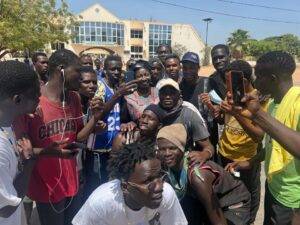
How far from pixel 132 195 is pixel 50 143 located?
0.89 metres

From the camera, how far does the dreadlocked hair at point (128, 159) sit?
205cm

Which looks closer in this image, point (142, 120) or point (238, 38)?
point (142, 120)

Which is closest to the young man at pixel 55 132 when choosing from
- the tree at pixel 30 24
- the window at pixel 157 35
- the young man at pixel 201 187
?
the young man at pixel 201 187

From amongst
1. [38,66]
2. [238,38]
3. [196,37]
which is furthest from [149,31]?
[38,66]

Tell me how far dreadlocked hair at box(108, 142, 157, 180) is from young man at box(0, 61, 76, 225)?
21.7 inches

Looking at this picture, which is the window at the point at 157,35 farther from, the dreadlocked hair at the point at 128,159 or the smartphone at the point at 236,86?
the smartphone at the point at 236,86

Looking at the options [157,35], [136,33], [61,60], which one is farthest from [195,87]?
[157,35]

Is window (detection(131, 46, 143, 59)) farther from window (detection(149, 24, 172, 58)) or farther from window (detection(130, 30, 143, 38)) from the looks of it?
window (detection(130, 30, 143, 38))

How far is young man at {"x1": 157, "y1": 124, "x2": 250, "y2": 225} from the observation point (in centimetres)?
237

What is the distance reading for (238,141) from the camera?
3.33 metres

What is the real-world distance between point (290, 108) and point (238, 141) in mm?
1272

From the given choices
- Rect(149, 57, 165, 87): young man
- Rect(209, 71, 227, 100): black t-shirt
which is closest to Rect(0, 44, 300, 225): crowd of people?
Rect(209, 71, 227, 100): black t-shirt

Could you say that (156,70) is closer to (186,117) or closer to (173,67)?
(173,67)

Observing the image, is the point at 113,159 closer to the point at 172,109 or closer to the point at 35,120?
the point at 35,120
